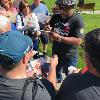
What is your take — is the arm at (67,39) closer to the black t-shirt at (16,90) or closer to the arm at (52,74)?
the arm at (52,74)

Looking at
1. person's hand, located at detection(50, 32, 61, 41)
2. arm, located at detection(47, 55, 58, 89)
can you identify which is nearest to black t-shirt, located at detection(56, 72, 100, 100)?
arm, located at detection(47, 55, 58, 89)

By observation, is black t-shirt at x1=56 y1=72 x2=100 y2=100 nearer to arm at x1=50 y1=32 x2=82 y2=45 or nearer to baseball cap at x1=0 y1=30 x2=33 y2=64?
baseball cap at x1=0 y1=30 x2=33 y2=64

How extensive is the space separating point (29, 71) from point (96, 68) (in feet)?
3.90

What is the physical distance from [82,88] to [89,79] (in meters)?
0.09

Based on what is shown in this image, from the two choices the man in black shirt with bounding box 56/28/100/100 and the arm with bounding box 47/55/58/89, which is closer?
the man in black shirt with bounding box 56/28/100/100

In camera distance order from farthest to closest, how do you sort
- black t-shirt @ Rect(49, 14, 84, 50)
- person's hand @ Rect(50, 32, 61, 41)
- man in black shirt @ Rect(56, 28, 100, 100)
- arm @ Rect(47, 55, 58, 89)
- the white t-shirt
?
person's hand @ Rect(50, 32, 61, 41), black t-shirt @ Rect(49, 14, 84, 50), the white t-shirt, arm @ Rect(47, 55, 58, 89), man in black shirt @ Rect(56, 28, 100, 100)

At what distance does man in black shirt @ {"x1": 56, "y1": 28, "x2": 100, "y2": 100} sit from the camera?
9.80ft

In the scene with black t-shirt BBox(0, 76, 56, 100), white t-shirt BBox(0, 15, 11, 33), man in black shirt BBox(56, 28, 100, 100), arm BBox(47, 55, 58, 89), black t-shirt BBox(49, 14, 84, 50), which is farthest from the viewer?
black t-shirt BBox(49, 14, 84, 50)

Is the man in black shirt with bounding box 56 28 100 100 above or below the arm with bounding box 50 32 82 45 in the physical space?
above

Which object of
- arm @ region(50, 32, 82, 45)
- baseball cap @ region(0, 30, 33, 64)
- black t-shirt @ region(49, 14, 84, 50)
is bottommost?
arm @ region(50, 32, 82, 45)

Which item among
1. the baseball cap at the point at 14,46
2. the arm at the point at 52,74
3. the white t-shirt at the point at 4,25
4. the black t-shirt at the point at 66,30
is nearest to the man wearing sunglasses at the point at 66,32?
the black t-shirt at the point at 66,30

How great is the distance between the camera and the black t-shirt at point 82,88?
3.04m

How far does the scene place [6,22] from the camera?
4.75 m

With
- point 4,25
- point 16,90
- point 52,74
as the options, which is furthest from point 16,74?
point 4,25
